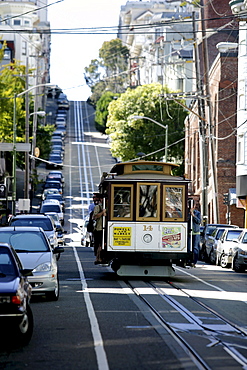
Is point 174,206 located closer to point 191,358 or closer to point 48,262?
point 48,262

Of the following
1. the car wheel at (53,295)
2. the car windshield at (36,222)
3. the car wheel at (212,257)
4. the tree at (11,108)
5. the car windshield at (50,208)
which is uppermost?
the tree at (11,108)

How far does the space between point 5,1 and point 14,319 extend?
4408 inches

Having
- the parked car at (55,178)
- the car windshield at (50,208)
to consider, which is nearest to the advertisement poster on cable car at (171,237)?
the car windshield at (50,208)

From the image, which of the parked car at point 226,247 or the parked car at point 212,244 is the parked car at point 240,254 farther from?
the parked car at point 212,244

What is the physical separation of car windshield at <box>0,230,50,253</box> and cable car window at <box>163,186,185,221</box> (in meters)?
4.49

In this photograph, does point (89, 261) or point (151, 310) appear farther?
point (89, 261)

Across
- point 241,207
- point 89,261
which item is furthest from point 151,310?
point 241,207

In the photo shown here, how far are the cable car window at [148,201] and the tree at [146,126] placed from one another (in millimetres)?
54216

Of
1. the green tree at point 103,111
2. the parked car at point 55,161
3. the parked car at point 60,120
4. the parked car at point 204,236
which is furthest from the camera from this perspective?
the parked car at point 60,120

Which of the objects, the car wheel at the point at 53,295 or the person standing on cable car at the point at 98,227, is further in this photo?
the person standing on cable car at the point at 98,227

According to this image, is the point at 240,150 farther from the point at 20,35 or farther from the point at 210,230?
the point at 20,35

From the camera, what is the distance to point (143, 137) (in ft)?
252

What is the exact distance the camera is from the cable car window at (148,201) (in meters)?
20.8

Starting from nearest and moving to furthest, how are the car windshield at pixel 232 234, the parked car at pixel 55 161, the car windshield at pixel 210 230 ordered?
the car windshield at pixel 232 234 < the car windshield at pixel 210 230 < the parked car at pixel 55 161
